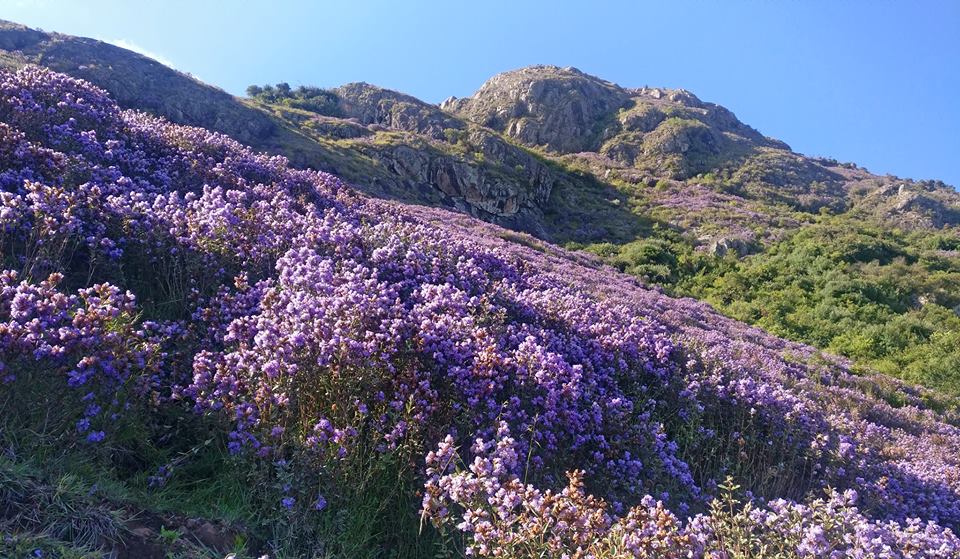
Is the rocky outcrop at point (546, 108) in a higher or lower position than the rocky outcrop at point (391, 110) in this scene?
higher

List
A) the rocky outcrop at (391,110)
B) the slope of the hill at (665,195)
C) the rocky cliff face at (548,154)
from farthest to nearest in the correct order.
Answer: the rocky outcrop at (391,110) → the rocky cliff face at (548,154) → the slope of the hill at (665,195)

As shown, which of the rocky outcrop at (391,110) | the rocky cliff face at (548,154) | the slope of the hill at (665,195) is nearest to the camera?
the slope of the hill at (665,195)

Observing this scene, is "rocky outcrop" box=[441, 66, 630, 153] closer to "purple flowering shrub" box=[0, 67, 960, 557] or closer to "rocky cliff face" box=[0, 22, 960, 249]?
"rocky cliff face" box=[0, 22, 960, 249]

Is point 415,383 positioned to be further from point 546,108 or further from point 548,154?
point 546,108

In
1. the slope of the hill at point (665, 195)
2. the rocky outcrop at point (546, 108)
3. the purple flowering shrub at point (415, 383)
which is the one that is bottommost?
the purple flowering shrub at point (415, 383)

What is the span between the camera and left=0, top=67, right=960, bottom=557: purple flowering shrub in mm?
3105

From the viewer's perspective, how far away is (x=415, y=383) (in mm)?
3998

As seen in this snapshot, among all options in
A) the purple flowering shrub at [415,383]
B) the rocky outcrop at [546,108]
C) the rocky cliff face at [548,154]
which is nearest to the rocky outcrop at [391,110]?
the rocky cliff face at [548,154]

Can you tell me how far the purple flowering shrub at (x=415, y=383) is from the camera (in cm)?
311

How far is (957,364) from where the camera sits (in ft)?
43.1

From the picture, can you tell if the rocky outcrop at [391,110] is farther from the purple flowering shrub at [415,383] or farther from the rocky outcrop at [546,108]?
the purple flowering shrub at [415,383]

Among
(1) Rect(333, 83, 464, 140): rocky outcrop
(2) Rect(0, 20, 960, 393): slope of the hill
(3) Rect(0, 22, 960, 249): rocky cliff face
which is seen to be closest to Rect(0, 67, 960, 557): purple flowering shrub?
(2) Rect(0, 20, 960, 393): slope of the hill

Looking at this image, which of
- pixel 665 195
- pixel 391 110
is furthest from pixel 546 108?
pixel 665 195

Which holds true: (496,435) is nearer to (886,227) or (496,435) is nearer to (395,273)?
(395,273)
